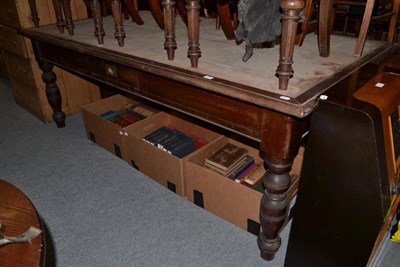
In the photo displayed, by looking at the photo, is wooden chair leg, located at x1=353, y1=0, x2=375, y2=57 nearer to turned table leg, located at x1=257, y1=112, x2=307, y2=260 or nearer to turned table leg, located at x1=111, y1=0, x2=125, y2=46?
turned table leg, located at x1=257, y1=112, x2=307, y2=260

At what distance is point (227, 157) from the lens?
5.90ft

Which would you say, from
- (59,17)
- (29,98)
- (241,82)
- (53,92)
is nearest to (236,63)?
(241,82)

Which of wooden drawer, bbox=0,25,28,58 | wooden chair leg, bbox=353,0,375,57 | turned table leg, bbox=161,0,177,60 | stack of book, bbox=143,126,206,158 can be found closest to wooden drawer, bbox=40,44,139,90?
turned table leg, bbox=161,0,177,60

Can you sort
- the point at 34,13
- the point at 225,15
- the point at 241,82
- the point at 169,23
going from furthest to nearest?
the point at 34,13 → the point at 225,15 → the point at 169,23 → the point at 241,82

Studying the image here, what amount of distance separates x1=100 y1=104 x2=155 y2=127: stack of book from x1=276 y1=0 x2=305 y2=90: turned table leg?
4.85ft

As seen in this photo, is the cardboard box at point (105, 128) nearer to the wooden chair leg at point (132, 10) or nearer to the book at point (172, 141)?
the book at point (172, 141)

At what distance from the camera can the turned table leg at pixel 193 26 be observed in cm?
115

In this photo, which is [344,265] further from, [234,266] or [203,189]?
[203,189]

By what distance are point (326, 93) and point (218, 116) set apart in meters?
0.39

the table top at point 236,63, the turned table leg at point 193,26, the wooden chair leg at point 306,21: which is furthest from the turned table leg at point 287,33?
the wooden chair leg at point 306,21

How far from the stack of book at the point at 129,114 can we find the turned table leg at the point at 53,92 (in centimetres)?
36

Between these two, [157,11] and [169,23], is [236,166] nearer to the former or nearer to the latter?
[169,23]

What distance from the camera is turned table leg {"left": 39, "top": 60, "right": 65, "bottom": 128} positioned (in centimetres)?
229

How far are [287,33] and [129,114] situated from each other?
5.47 feet
